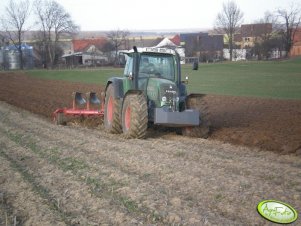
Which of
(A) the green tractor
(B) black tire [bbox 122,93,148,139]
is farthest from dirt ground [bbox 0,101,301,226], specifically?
(A) the green tractor

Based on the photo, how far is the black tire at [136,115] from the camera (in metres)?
9.64

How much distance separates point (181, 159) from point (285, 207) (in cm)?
283

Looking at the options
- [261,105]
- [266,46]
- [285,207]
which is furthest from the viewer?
[266,46]

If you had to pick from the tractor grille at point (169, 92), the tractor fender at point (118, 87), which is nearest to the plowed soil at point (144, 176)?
the tractor grille at point (169, 92)

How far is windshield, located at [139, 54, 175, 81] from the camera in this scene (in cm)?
1053

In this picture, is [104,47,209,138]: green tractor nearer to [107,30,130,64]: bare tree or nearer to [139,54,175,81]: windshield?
[139,54,175,81]: windshield

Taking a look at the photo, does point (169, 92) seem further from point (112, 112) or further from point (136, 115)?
Answer: point (112, 112)

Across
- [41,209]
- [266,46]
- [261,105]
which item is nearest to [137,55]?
[41,209]

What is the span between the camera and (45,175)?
6.95 metres

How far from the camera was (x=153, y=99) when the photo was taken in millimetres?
10289

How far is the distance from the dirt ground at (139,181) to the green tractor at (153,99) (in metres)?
0.46

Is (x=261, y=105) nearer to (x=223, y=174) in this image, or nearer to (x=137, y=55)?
(x=137, y=55)

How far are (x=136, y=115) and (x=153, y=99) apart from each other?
81 centimetres

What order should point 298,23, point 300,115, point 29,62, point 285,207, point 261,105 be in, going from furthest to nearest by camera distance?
point 298,23
point 29,62
point 261,105
point 300,115
point 285,207
